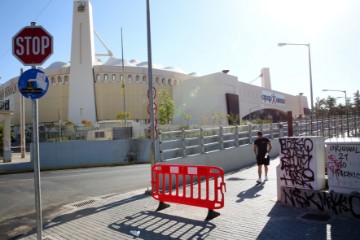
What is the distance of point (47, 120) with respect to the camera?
69562 millimetres

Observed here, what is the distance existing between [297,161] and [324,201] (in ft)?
3.41

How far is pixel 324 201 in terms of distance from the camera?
6.60 metres

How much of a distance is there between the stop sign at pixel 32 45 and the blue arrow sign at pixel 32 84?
7.7 inches

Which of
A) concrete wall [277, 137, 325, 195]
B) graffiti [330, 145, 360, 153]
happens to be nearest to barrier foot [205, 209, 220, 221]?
concrete wall [277, 137, 325, 195]

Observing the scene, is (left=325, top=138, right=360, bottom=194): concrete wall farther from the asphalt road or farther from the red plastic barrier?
the asphalt road

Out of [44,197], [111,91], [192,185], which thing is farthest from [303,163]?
[111,91]

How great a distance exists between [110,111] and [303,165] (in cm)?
6122

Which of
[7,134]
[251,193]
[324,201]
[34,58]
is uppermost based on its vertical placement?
[34,58]

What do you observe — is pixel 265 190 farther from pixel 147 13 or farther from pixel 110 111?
pixel 110 111

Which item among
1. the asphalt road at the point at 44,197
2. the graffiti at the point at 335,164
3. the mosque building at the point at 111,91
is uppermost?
the mosque building at the point at 111,91

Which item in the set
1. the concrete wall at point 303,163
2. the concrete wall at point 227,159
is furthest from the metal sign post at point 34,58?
the concrete wall at point 227,159

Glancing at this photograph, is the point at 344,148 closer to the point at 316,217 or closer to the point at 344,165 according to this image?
the point at 344,165

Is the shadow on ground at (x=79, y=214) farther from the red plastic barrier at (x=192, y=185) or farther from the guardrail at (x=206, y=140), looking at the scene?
the guardrail at (x=206, y=140)

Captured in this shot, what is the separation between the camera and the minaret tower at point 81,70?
6431 centimetres
